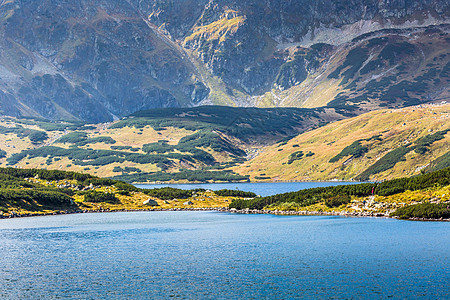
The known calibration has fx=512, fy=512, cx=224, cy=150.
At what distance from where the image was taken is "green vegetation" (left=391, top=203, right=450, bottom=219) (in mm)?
99625

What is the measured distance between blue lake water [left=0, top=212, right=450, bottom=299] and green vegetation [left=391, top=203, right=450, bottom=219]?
4.60 meters

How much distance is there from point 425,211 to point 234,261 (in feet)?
165

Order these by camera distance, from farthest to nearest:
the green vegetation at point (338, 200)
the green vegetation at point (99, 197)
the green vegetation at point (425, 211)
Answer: the green vegetation at point (99, 197) < the green vegetation at point (338, 200) < the green vegetation at point (425, 211)

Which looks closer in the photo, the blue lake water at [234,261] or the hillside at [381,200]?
the blue lake water at [234,261]

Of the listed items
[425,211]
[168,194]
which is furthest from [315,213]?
[168,194]

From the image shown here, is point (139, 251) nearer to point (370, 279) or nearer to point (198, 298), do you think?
point (198, 298)

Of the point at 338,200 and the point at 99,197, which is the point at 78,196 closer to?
the point at 99,197

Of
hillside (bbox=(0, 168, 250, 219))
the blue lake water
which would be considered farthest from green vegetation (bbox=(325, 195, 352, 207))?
hillside (bbox=(0, 168, 250, 219))

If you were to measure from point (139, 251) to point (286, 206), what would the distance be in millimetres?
68993

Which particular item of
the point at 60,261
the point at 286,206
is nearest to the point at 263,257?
the point at 60,261

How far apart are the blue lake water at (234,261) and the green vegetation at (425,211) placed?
4.60 m

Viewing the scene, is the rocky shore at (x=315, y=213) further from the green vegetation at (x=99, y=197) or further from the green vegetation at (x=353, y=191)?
the green vegetation at (x=99, y=197)

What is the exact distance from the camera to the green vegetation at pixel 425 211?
99.6m

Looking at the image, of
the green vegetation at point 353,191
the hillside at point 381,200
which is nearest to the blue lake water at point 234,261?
the hillside at point 381,200
